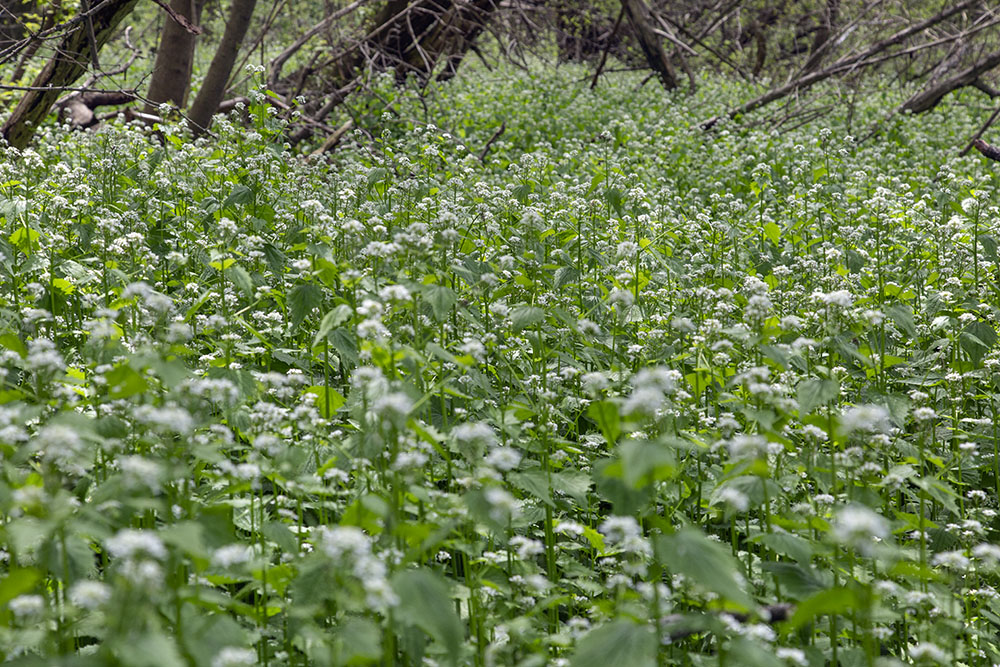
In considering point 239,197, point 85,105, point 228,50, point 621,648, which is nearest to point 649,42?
point 228,50

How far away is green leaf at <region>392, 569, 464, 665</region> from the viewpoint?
1.88 meters

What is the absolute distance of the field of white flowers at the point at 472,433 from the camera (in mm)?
2100

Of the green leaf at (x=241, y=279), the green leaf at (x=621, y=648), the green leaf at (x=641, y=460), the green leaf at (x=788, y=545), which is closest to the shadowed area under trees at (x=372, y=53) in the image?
the green leaf at (x=241, y=279)

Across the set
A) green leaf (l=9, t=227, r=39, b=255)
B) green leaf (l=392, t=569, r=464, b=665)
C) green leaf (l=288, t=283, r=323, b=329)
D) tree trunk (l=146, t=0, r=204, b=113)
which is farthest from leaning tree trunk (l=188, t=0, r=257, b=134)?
green leaf (l=392, t=569, r=464, b=665)

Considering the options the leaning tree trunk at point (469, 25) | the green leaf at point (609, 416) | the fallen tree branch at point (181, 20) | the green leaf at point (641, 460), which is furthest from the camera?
the leaning tree trunk at point (469, 25)

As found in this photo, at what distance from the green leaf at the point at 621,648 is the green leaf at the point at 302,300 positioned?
2.00 m

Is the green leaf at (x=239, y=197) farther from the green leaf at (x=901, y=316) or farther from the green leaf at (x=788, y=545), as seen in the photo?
the green leaf at (x=788, y=545)

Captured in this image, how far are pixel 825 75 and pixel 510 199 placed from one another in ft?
27.4

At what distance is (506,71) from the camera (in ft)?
58.3

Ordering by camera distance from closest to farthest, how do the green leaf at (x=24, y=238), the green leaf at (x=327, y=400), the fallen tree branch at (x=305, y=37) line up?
the green leaf at (x=327, y=400)
the green leaf at (x=24, y=238)
the fallen tree branch at (x=305, y=37)

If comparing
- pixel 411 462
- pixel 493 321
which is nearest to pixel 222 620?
pixel 411 462

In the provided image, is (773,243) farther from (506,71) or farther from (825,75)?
(506,71)

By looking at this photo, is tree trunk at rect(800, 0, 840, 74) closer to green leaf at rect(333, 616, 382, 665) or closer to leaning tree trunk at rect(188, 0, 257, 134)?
leaning tree trunk at rect(188, 0, 257, 134)

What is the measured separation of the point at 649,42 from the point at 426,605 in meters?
14.8
